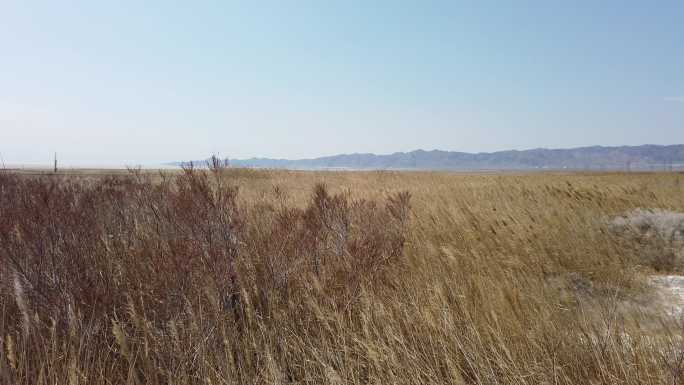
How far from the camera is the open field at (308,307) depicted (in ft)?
7.04

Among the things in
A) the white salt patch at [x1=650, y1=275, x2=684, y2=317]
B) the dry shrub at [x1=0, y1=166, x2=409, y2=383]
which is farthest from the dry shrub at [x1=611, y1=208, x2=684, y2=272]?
the dry shrub at [x1=0, y1=166, x2=409, y2=383]

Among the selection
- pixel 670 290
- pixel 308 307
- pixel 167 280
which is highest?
pixel 167 280

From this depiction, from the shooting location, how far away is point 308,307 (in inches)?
115

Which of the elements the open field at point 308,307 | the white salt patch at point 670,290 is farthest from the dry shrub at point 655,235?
the white salt patch at point 670,290

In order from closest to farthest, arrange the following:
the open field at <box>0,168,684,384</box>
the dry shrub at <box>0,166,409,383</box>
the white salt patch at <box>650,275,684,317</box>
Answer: the open field at <box>0,168,684,384</box>
the dry shrub at <box>0,166,409,383</box>
the white salt patch at <box>650,275,684,317</box>

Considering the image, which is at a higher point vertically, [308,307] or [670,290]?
[308,307]

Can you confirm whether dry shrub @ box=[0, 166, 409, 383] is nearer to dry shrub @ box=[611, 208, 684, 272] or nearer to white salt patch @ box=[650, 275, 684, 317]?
white salt patch @ box=[650, 275, 684, 317]

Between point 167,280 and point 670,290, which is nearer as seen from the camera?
point 167,280

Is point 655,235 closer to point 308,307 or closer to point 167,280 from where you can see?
point 308,307

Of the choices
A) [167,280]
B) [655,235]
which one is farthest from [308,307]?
[655,235]

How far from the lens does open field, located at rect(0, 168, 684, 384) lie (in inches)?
84.5

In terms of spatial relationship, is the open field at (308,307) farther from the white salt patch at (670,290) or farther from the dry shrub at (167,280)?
the white salt patch at (670,290)

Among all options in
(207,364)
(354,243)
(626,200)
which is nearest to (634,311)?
(354,243)

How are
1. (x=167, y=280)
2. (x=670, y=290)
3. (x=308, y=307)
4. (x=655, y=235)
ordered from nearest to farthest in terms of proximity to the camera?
(x=167, y=280)
(x=308, y=307)
(x=670, y=290)
(x=655, y=235)
